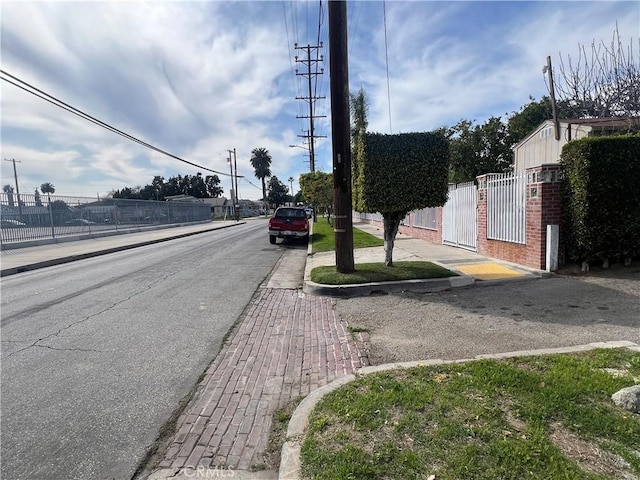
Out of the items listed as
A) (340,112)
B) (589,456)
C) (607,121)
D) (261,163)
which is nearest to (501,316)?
(589,456)

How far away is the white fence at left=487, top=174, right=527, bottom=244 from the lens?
8695 millimetres

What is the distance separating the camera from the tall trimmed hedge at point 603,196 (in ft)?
23.8

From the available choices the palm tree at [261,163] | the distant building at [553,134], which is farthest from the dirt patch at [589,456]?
the palm tree at [261,163]

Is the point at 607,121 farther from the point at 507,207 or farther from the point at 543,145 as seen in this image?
the point at 507,207

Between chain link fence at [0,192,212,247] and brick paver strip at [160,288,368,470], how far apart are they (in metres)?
16.8

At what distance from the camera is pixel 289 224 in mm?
18219

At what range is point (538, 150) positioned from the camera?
82.2 feet

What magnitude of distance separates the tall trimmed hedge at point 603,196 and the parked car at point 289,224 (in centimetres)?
1201

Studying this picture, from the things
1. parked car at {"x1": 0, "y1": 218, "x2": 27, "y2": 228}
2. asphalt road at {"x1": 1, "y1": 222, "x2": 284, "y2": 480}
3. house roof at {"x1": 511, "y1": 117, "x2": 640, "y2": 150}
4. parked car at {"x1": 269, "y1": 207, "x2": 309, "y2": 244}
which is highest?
house roof at {"x1": 511, "y1": 117, "x2": 640, "y2": 150}

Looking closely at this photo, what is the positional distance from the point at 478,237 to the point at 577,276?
141 inches

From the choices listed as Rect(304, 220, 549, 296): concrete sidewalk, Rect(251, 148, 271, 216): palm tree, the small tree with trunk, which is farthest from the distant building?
Rect(251, 148, 271, 216): palm tree

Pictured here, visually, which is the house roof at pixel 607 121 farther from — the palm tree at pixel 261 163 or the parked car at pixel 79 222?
the palm tree at pixel 261 163

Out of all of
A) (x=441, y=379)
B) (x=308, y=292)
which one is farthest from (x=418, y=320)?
(x=308, y=292)

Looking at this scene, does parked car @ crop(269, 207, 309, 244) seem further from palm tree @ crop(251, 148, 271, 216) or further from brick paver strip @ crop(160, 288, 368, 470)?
palm tree @ crop(251, 148, 271, 216)
